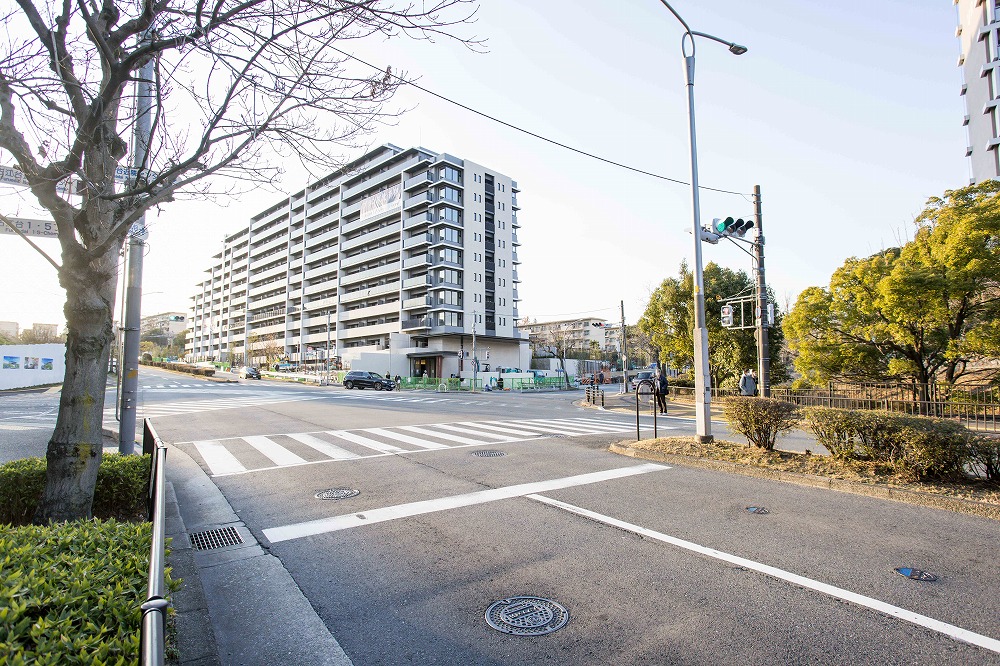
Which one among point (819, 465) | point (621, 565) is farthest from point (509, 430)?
point (621, 565)

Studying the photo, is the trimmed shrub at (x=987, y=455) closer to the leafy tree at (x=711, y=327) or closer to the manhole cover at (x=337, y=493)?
the manhole cover at (x=337, y=493)

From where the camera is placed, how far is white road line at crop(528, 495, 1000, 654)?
10.2 ft

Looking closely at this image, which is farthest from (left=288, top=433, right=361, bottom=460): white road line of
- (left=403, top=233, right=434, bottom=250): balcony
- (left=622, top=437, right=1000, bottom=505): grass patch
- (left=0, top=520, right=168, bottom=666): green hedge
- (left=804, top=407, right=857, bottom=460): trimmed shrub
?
(left=403, top=233, right=434, bottom=250): balcony

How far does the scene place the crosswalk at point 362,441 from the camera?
9.51m

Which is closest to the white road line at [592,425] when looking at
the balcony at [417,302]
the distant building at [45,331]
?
the balcony at [417,302]

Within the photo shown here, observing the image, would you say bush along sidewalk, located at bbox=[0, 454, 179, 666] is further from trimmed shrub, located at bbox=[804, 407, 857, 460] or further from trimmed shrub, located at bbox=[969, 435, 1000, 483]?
trimmed shrub, located at bbox=[969, 435, 1000, 483]

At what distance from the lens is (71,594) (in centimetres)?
252

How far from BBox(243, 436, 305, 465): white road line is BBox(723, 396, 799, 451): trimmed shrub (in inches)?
310

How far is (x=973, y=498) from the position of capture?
5711 mm

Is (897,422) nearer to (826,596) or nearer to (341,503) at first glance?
(826,596)

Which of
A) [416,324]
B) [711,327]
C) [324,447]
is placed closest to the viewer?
→ [324,447]

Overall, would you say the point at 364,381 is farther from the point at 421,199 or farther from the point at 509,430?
the point at 509,430

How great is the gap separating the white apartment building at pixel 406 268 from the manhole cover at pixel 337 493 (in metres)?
49.2

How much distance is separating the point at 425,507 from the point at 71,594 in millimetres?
3877
